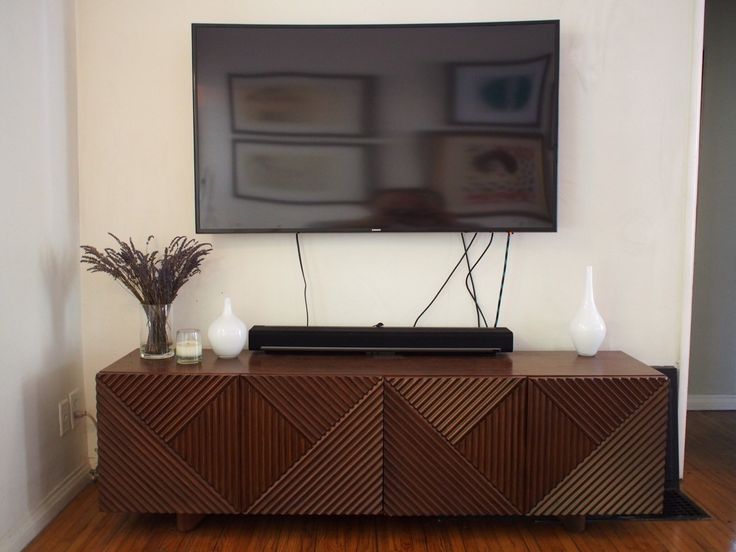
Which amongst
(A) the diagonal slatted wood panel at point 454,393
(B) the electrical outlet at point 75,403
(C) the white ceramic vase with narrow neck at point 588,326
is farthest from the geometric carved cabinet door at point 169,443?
(C) the white ceramic vase with narrow neck at point 588,326

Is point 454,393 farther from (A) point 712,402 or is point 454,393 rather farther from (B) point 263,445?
(A) point 712,402

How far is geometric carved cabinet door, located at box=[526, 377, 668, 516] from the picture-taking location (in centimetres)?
200

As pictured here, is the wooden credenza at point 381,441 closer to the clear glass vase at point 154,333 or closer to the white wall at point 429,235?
the clear glass vase at point 154,333

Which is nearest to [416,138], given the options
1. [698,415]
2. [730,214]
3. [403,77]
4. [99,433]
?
[403,77]

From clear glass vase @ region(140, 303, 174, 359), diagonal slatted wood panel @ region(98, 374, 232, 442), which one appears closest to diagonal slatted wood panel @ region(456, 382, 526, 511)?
diagonal slatted wood panel @ region(98, 374, 232, 442)

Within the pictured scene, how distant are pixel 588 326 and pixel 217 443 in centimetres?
135

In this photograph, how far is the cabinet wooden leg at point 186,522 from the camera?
2072mm

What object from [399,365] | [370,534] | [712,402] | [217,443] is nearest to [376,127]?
[399,365]

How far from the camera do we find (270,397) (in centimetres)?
200


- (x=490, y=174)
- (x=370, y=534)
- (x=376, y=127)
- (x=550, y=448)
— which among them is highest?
(x=376, y=127)

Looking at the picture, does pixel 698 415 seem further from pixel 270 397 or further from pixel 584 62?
pixel 270 397

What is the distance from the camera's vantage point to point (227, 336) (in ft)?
7.11

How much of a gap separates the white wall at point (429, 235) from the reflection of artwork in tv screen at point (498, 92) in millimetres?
188

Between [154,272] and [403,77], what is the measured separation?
114 centimetres
